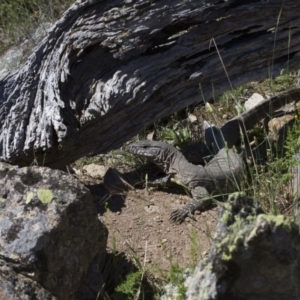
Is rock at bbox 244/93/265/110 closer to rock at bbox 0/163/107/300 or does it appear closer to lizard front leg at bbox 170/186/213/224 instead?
lizard front leg at bbox 170/186/213/224

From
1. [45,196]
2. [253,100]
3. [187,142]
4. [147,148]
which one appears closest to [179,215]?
[147,148]

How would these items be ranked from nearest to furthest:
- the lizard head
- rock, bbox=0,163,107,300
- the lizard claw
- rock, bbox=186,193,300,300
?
rock, bbox=186,193,300,300 < rock, bbox=0,163,107,300 < the lizard claw < the lizard head

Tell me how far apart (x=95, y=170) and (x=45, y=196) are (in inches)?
92.0

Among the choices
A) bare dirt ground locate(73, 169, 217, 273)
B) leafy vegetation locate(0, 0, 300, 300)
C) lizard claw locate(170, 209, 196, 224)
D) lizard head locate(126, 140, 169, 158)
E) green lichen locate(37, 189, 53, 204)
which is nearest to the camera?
green lichen locate(37, 189, 53, 204)

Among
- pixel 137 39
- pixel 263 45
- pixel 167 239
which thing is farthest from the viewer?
pixel 263 45

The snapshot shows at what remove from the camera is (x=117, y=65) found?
573 cm

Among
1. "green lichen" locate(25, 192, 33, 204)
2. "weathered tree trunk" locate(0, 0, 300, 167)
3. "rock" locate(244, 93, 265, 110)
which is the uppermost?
"green lichen" locate(25, 192, 33, 204)

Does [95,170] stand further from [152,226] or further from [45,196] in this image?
[45,196]

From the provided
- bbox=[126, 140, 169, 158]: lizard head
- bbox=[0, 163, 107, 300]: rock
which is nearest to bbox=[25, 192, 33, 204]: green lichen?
bbox=[0, 163, 107, 300]: rock

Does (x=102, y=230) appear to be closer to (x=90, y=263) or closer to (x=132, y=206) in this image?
(x=90, y=263)

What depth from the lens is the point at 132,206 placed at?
18.9 ft

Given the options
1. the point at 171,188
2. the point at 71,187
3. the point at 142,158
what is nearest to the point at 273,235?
the point at 71,187

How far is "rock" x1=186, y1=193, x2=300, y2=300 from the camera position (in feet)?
9.45

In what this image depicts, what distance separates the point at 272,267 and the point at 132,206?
2.84 m
